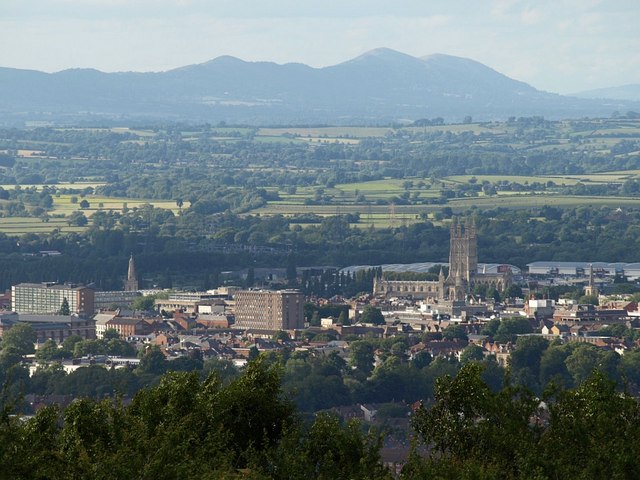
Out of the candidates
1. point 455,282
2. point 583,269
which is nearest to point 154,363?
point 455,282

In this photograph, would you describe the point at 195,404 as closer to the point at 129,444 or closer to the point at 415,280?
the point at 129,444

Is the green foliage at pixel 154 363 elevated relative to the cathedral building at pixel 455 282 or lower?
elevated

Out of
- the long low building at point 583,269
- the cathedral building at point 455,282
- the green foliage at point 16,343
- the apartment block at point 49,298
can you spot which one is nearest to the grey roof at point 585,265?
the long low building at point 583,269

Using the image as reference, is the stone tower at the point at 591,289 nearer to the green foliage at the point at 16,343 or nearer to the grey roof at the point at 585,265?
the grey roof at the point at 585,265

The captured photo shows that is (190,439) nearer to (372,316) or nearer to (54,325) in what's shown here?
(54,325)

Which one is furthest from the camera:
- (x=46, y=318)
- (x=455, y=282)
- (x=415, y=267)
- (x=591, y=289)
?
(x=415, y=267)

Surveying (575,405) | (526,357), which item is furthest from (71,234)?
(575,405)

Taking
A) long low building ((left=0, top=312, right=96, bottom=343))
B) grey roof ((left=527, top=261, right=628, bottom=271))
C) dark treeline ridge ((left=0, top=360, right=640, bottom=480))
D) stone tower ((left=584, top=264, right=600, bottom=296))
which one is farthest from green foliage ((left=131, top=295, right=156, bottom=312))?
dark treeline ridge ((left=0, top=360, right=640, bottom=480))

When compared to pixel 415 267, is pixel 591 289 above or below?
above
